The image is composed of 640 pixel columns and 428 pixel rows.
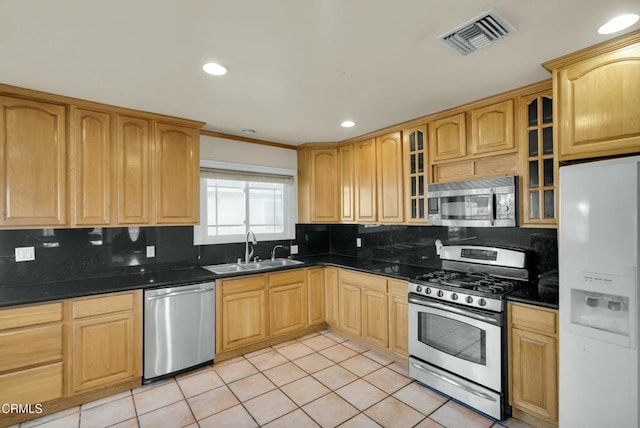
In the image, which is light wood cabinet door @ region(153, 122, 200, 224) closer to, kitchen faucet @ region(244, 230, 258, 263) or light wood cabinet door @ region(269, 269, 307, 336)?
kitchen faucet @ region(244, 230, 258, 263)

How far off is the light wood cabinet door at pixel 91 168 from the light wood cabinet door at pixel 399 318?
272 cm

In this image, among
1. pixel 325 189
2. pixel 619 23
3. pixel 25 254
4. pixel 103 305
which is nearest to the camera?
pixel 619 23

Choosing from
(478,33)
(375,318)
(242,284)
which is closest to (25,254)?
(242,284)

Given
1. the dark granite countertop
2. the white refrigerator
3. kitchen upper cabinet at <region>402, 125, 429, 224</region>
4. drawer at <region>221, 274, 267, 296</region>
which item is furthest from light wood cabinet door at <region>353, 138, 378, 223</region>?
the white refrigerator

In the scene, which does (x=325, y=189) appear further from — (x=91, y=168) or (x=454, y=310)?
(x=91, y=168)

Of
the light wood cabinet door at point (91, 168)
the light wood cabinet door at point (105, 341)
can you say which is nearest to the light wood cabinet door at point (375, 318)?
the light wood cabinet door at point (105, 341)

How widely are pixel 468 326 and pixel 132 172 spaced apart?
317cm

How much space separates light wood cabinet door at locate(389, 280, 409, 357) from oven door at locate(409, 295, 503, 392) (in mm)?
151

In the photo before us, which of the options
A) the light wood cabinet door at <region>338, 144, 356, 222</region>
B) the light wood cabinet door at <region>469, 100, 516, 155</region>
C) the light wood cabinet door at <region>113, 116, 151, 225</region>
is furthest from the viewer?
the light wood cabinet door at <region>338, 144, 356, 222</region>

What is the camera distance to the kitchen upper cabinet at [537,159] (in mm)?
2338

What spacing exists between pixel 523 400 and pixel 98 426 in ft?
9.73

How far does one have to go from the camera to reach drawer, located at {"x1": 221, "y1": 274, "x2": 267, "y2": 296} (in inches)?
124

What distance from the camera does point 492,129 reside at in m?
2.64

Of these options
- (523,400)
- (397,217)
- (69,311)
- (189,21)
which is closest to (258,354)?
(69,311)
